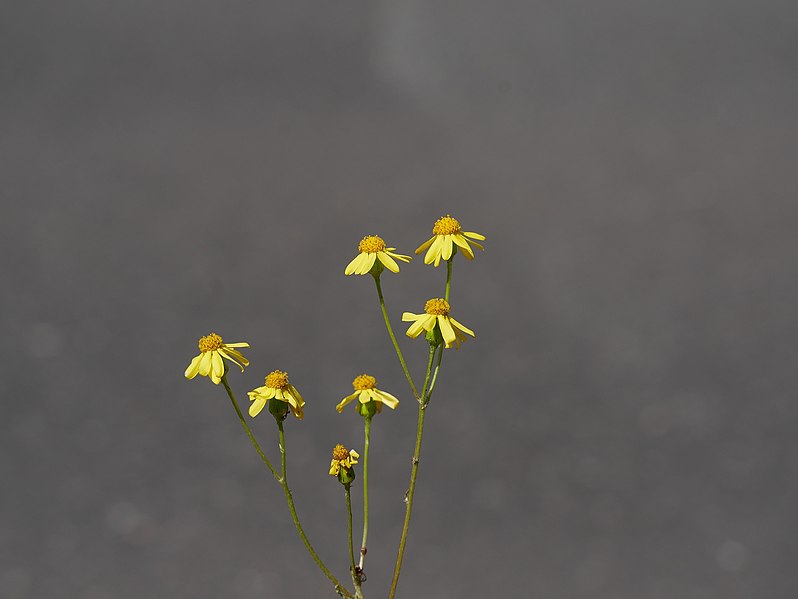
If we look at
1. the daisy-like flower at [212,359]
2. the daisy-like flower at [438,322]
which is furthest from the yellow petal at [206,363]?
the daisy-like flower at [438,322]

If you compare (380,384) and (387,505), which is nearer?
(387,505)

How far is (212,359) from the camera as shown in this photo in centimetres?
46

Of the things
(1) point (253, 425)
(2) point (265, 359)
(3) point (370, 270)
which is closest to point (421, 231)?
(2) point (265, 359)

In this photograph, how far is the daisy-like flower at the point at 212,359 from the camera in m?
0.45

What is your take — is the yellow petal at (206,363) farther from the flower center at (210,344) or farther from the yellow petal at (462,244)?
→ the yellow petal at (462,244)

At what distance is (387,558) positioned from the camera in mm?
1683

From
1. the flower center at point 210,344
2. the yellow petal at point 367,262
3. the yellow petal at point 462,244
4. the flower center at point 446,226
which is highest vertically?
the flower center at point 446,226

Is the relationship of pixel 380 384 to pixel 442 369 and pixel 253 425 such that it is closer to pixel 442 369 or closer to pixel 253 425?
pixel 442 369

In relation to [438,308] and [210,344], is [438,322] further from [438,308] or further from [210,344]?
[210,344]

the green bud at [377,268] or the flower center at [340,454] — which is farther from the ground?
the green bud at [377,268]

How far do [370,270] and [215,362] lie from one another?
0.10m

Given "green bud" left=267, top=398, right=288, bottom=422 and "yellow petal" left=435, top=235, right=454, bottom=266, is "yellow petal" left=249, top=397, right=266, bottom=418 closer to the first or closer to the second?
"green bud" left=267, top=398, right=288, bottom=422

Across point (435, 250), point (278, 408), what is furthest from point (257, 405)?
point (435, 250)

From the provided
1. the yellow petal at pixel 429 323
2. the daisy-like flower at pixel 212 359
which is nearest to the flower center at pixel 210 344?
the daisy-like flower at pixel 212 359
